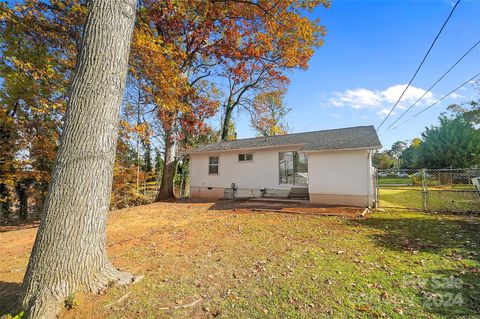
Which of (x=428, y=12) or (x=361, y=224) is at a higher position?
(x=428, y=12)

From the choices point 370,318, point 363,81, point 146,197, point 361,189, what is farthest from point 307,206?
point 146,197

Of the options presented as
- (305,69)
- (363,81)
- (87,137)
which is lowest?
(87,137)

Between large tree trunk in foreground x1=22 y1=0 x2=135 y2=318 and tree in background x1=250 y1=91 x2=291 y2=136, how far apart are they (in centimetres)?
2019

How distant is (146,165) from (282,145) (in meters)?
15.1

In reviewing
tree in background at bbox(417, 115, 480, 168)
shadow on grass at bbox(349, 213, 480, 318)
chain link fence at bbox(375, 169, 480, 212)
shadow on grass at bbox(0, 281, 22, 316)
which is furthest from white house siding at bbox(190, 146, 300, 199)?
tree in background at bbox(417, 115, 480, 168)

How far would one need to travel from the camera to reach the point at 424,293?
3.21 meters

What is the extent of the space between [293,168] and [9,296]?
1151 centimetres

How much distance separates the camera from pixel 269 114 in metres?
26.8

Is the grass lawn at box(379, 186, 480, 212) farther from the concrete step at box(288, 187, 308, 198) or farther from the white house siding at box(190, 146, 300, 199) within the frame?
the white house siding at box(190, 146, 300, 199)

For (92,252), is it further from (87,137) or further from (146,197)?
(146,197)

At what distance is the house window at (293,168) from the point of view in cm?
1270

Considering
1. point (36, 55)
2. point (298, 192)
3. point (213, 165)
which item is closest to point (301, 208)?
point (298, 192)

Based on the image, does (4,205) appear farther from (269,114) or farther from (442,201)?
(442,201)

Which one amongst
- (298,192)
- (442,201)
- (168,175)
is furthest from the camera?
(168,175)
